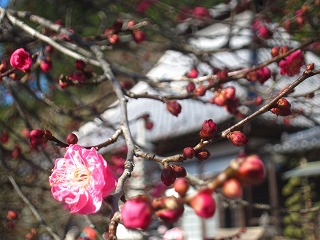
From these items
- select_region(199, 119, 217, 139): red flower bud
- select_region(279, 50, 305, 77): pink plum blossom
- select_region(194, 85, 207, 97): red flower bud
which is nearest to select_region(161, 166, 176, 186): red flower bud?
select_region(199, 119, 217, 139): red flower bud

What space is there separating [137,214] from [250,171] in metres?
0.15

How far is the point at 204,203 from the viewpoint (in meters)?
0.58

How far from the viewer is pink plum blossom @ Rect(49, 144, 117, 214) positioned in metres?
0.90

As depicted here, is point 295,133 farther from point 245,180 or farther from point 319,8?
point 245,180

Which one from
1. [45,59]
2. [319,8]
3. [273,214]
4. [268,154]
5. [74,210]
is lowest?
[273,214]

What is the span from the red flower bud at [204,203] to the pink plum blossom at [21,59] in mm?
960

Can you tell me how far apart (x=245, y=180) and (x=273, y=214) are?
500 centimetres

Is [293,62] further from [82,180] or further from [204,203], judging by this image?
[204,203]

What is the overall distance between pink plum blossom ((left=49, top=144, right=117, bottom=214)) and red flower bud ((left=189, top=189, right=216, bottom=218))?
33cm

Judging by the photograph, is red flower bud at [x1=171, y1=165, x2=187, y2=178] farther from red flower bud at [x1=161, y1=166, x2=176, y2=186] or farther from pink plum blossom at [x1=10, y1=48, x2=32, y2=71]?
pink plum blossom at [x1=10, y1=48, x2=32, y2=71]

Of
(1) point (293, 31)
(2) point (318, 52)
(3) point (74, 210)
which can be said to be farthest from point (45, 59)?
(2) point (318, 52)

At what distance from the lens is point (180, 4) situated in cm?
372

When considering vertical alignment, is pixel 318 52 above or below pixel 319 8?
below

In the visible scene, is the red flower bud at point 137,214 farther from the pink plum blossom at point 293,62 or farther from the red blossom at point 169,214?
the pink plum blossom at point 293,62
